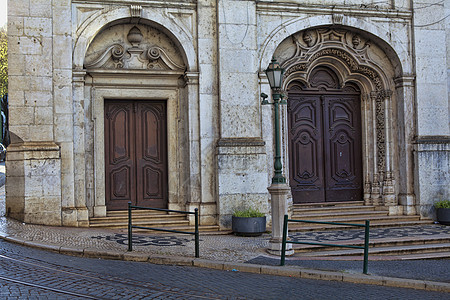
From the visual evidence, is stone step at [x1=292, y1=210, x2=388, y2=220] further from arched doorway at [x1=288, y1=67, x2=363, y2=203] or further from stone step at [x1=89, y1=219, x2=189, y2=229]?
stone step at [x1=89, y1=219, x2=189, y2=229]

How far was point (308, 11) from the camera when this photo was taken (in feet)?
46.2

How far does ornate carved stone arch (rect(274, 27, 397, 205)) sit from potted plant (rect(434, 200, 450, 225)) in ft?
3.69

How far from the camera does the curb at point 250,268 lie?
26.3ft

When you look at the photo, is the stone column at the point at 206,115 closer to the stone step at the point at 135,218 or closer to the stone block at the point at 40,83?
the stone step at the point at 135,218

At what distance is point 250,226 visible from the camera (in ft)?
40.2

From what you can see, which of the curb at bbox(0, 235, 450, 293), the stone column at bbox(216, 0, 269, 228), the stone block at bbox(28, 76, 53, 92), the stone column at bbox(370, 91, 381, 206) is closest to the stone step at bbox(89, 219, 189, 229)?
the stone column at bbox(216, 0, 269, 228)

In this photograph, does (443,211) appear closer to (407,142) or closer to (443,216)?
(443,216)

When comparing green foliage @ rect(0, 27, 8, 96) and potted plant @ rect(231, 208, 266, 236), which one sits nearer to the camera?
potted plant @ rect(231, 208, 266, 236)

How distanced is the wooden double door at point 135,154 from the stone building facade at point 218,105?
0.03m

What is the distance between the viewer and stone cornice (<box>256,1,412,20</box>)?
13703 mm

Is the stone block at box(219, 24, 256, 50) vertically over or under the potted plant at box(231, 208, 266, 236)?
over

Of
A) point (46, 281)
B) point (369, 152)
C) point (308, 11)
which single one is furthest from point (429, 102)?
point (46, 281)

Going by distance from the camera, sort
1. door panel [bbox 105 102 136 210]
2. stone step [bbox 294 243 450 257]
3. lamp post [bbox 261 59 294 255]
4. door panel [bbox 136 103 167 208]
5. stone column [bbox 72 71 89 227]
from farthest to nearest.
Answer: door panel [bbox 136 103 167 208] < door panel [bbox 105 102 136 210] < stone column [bbox 72 71 89 227] < stone step [bbox 294 243 450 257] < lamp post [bbox 261 59 294 255]

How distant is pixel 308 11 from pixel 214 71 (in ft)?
9.97
